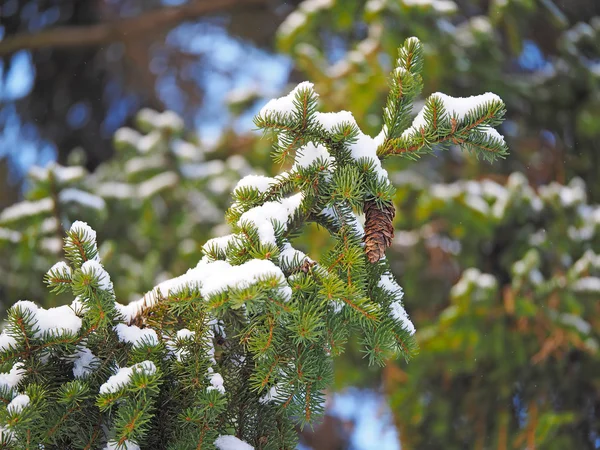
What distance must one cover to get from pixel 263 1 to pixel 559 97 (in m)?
2.69

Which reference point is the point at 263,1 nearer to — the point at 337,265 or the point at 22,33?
the point at 22,33

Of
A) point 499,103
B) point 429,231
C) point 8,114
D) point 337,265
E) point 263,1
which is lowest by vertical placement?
point 8,114

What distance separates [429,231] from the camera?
4160mm

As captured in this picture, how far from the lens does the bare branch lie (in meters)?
5.18

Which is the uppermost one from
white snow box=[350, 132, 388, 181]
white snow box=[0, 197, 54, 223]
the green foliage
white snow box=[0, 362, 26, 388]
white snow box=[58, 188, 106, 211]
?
white snow box=[350, 132, 388, 181]

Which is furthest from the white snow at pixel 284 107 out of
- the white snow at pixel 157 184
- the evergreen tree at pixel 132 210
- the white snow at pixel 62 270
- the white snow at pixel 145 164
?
the white snow at pixel 145 164

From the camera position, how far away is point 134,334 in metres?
1.37

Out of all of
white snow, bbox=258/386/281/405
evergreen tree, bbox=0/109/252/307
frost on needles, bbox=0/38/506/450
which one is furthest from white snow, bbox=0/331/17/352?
evergreen tree, bbox=0/109/252/307

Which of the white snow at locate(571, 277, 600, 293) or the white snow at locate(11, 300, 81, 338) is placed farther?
the white snow at locate(571, 277, 600, 293)

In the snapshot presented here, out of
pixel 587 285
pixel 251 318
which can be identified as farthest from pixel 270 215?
pixel 587 285

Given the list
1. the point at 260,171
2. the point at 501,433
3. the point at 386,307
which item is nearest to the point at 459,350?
the point at 501,433

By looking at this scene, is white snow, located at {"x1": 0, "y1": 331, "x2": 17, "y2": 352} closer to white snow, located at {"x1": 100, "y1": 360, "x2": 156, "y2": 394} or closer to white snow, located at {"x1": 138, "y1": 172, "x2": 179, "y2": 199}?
white snow, located at {"x1": 100, "y1": 360, "x2": 156, "y2": 394}

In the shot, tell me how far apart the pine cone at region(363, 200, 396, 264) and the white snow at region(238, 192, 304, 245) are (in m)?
0.17

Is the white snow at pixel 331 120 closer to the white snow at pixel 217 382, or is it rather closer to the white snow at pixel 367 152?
the white snow at pixel 367 152
